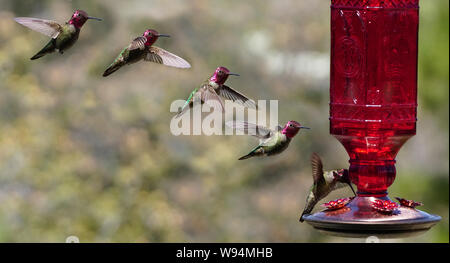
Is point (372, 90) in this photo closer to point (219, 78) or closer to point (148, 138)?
point (219, 78)

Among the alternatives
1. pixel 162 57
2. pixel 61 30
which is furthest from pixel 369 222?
pixel 61 30

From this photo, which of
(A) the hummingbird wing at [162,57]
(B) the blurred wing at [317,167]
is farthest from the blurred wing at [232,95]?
(B) the blurred wing at [317,167]

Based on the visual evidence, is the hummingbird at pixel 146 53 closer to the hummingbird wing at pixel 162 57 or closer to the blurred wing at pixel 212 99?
the hummingbird wing at pixel 162 57

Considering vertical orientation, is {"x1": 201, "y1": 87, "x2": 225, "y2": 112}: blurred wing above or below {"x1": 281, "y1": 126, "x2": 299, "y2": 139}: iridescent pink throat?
above

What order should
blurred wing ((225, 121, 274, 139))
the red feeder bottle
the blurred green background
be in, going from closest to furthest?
the red feeder bottle
blurred wing ((225, 121, 274, 139))
the blurred green background

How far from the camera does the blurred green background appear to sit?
8391 millimetres

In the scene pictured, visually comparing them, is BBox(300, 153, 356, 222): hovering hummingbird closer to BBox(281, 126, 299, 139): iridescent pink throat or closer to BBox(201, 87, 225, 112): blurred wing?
BBox(281, 126, 299, 139): iridescent pink throat

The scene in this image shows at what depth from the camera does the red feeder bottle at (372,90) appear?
3547 mm

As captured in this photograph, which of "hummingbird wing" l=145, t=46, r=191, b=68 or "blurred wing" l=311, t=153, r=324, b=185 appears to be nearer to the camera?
"blurred wing" l=311, t=153, r=324, b=185

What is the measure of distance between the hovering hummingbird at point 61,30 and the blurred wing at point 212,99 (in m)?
0.58

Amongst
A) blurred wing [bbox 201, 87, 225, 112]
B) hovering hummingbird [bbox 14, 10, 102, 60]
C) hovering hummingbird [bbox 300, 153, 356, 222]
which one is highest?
hovering hummingbird [bbox 14, 10, 102, 60]

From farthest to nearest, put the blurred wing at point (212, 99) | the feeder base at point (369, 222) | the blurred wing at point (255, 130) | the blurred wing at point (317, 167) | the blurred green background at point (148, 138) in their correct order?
the blurred green background at point (148, 138), the blurred wing at point (255, 130), the blurred wing at point (212, 99), the blurred wing at point (317, 167), the feeder base at point (369, 222)

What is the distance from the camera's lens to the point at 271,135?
429 centimetres

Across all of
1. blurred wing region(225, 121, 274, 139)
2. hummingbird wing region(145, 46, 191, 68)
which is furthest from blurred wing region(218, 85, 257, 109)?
hummingbird wing region(145, 46, 191, 68)
